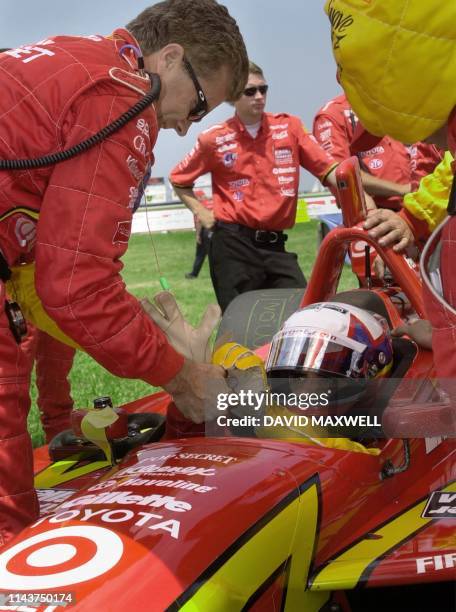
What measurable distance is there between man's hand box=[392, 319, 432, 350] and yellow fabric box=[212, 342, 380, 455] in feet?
1.56

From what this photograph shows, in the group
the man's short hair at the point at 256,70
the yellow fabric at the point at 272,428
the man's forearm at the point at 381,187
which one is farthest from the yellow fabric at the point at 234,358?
the man's short hair at the point at 256,70

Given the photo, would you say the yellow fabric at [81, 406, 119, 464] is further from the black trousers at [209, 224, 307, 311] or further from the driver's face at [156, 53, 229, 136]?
the black trousers at [209, 224, 307, 311]

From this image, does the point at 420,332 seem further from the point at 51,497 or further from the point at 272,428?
the point at 51,497

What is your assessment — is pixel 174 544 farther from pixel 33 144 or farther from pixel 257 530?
pixel 33 144

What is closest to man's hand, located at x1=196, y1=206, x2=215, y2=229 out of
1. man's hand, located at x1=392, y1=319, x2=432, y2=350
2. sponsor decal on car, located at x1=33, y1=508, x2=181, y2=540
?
man's hand, located at x1=392, y1=319, x2=432, y2=350

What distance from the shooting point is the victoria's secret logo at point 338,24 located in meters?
1.71

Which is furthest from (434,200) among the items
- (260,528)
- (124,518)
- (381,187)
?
(381,187)

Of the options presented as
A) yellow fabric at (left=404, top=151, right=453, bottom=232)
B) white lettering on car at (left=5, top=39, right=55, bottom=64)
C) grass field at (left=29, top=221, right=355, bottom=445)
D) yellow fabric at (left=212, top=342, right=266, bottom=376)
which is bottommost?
grass field at (left=29, top=221, right=355, bottom=445)

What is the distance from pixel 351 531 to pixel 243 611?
0.48m

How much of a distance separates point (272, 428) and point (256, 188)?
3.31 m

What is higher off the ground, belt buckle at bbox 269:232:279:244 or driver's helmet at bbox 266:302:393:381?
driver's helmet at bbox 266:302:393:381

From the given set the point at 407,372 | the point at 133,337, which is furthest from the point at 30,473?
the point at 407,372

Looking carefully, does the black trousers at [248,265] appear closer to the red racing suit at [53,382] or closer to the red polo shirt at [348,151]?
the red polo shirt at [348,151]

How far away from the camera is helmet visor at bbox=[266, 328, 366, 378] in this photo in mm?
2293
